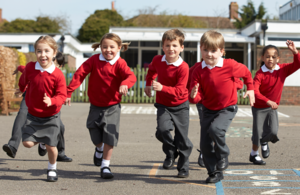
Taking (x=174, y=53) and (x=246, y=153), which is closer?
(x=174, y=53)

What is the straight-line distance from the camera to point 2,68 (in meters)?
12.4

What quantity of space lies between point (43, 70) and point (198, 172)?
2481 millimetres

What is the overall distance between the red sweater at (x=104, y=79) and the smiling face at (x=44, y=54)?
41cm

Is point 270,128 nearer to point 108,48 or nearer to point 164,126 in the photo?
point 164,126

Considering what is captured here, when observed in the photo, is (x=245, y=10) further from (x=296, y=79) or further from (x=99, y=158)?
(x=99, y=158)

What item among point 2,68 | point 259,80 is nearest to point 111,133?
point 259,80

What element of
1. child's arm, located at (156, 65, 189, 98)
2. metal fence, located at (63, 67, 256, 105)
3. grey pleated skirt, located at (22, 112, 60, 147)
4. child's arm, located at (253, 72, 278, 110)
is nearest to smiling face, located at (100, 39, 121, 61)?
child's arm, located at (156, 65, 189, 98)

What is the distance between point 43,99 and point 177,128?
1755 mm

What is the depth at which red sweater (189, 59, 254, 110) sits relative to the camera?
4578 mm

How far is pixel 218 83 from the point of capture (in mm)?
4570

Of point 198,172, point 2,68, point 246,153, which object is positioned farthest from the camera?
point 2,68

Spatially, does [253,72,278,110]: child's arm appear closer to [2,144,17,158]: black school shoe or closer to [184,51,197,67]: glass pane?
[2,144,17,158]: black school shoe

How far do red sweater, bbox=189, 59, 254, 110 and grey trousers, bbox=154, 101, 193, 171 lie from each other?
461 mm

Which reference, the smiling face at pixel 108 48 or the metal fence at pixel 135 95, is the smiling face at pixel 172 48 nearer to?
the smiling face at pixel 108 48
